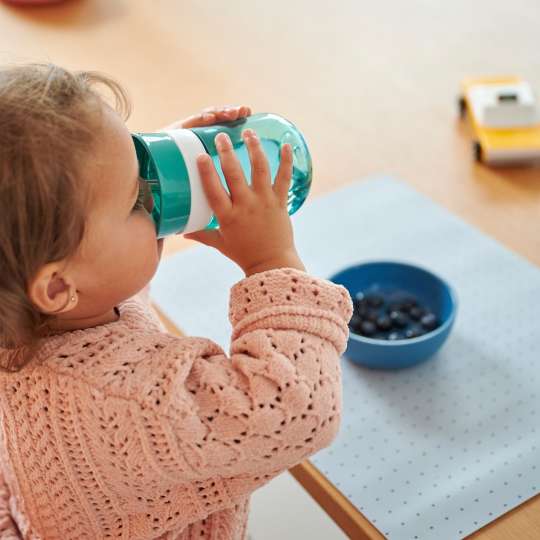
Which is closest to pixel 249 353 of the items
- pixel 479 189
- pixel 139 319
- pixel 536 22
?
pixel 139 319

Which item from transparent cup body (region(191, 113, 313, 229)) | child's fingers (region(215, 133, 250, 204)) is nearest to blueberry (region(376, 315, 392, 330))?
transparent cup body (region(191, 113, 313, 229))

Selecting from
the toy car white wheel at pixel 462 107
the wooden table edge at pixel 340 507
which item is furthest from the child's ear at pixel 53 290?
the toy car white wheel at pixel 462 107

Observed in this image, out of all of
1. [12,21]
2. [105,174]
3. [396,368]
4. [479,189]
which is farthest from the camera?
[12,21]

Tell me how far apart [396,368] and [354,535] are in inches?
7.7

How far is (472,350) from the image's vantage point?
86 centimetres

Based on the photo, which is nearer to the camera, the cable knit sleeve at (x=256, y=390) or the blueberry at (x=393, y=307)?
the cable knit sleeve at (x=256, y=390)

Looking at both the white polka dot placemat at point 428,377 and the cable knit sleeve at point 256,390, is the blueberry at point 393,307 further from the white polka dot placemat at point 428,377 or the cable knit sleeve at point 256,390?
the cable knit sleeve at point 256,390

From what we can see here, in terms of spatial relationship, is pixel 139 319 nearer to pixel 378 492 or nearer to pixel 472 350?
pixel 378 492

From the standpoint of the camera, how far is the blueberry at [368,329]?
2.86 feet

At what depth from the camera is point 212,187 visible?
2.08 feet

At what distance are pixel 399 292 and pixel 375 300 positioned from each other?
0.13 ft

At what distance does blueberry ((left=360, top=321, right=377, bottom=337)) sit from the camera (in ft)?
2.86

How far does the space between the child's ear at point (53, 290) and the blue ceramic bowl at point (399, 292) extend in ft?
1.09

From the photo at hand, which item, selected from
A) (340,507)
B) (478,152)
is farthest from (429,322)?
(478,152)
